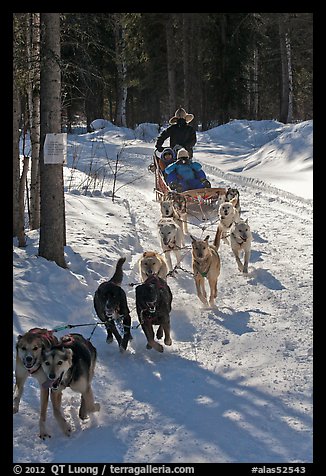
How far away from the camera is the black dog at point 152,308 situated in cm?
474

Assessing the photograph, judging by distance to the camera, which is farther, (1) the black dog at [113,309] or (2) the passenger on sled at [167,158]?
(2) the passenger on sled at [167,158]

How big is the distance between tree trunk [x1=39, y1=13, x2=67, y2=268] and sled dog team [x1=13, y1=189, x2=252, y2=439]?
131 cm

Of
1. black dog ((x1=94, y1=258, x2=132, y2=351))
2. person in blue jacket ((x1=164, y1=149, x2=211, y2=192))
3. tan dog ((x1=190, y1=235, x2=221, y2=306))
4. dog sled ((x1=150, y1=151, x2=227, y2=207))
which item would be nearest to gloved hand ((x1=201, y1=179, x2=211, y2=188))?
person in blue jacket ((x1=164, y1=149, x2=211, y2=192))

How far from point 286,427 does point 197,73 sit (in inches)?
1081

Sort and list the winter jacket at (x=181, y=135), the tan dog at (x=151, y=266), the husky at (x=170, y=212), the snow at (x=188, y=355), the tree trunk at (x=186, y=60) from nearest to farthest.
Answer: the snow at (x=188, y=355) → the tan dog at (x=151, y=266) → the husky at (x=170, y=212) → the winter jacket at (x=181, y=135) → the tree trunk at (x=186, y=60)

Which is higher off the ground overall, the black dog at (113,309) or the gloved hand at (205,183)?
the gloved hand at (205,183)

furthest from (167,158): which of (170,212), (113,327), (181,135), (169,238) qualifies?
(113,327)

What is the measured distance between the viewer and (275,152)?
1612 centimetres

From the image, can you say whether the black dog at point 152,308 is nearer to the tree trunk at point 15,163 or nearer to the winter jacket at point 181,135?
the tree trunk at point 15,163

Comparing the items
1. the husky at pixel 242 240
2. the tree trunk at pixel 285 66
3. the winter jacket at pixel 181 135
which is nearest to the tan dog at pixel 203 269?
the husky at pixel 242 240

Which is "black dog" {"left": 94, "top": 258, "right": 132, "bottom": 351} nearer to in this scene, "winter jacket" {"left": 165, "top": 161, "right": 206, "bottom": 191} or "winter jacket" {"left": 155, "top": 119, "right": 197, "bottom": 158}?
"winter jacket" {"left": 165, "top": 161, "right": 206, "bottom": 191}

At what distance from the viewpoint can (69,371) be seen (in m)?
3.56

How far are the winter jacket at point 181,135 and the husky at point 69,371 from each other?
29.9 feet
